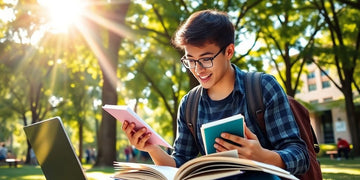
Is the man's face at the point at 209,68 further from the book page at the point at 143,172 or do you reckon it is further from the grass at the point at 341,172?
the grass at the point at 341,172

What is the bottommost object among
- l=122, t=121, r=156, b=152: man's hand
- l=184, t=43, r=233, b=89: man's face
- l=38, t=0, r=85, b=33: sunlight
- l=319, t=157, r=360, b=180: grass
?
l=319, t=157, r=360, b=180: grass

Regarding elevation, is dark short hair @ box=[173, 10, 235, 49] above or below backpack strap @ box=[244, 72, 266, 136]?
above

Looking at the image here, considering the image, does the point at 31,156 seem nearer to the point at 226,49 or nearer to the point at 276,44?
the point at 276,44

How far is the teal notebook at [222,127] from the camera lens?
162 centimetres

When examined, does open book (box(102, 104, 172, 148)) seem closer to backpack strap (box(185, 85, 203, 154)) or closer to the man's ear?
backpack strap (box(185, 85, 203, 154))

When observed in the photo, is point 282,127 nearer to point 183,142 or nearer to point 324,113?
point 183,142

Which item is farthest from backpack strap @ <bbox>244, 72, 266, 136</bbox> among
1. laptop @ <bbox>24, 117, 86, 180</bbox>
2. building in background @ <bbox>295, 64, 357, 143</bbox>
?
building in background @ <bbox>295, 64, 357, 143</bbox>

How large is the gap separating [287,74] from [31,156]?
1748cm

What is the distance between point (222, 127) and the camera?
167cm

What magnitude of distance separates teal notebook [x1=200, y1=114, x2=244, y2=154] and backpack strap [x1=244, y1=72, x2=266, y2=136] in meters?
A: 0.48

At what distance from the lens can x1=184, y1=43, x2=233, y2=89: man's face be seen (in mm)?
2211

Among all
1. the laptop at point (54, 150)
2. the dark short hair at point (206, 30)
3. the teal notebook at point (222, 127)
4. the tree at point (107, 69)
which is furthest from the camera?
the tree at point (107, 69)

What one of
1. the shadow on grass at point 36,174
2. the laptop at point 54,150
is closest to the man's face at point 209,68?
the laptop at point 54,150

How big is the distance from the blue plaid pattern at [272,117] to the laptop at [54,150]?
0.77 metres
